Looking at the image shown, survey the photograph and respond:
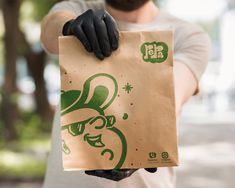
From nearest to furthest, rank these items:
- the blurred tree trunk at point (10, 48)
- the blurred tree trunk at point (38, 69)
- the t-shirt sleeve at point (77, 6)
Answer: the t-shirt sleeve at point (77, 6)
the blurred tree trunk at point (10, 48)
the blurred tree trunk at point (38, 69)

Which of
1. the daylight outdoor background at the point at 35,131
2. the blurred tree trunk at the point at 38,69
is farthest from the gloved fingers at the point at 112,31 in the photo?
the blurred tree trunk at the point at 38,69

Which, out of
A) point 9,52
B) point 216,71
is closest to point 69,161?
point 9,52

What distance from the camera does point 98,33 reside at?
1.28m

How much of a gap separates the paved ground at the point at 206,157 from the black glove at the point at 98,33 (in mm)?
6593

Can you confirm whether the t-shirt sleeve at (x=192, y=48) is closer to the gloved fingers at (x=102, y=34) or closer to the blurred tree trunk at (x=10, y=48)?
the gloved fingers at (x=102, y=34)

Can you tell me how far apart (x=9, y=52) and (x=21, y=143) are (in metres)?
1.94

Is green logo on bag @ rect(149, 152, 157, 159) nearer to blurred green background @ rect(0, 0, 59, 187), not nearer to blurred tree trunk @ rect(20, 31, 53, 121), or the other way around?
blurred green background @ rect(0, 0, 59, 187)

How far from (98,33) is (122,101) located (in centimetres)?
17

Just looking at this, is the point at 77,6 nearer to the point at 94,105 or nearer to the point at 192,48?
the point at 192,48

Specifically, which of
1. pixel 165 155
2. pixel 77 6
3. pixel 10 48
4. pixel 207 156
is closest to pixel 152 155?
pixel 165 155

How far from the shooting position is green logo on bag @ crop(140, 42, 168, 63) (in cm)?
131

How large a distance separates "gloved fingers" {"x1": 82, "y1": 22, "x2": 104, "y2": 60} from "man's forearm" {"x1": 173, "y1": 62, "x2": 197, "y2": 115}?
38cm

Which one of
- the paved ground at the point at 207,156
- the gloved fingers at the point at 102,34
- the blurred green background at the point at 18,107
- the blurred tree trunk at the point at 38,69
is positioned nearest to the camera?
the gloved fingers at the point at 102,34

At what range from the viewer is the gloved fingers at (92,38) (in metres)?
1.28
